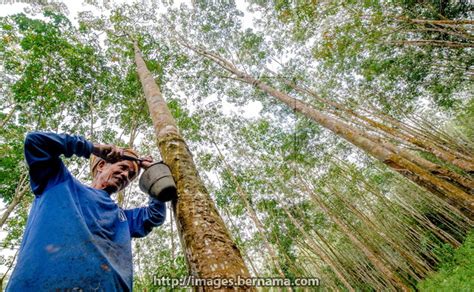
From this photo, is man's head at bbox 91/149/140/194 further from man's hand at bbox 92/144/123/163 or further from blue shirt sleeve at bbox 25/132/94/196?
blue shirt sleeve at bbox 25/132/94/196

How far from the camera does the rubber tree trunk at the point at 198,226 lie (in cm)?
83

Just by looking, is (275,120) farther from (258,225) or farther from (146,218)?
(146,218)

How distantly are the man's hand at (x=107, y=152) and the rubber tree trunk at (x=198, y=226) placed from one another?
0.87 ft

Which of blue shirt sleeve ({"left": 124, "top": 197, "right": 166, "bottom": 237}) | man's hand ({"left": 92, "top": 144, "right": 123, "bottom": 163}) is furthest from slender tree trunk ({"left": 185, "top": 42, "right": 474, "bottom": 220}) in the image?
man's hand ({"left": 92, "top": 144, "right": 123, "bottom": 163})

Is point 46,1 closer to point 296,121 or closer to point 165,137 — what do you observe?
point 165,137

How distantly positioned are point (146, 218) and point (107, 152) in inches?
21.7

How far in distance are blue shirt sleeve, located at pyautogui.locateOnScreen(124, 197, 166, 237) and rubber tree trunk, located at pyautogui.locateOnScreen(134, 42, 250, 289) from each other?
1.15ft

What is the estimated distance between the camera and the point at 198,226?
983 mm

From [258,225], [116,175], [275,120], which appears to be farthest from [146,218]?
[275,120]

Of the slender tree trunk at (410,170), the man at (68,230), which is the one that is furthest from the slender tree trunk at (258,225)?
the man at (68,230)

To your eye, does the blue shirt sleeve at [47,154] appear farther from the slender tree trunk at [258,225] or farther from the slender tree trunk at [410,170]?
the slender tree trunk at [258,225]

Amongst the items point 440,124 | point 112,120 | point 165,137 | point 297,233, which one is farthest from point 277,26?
point 440,124

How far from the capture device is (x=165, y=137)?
161cm

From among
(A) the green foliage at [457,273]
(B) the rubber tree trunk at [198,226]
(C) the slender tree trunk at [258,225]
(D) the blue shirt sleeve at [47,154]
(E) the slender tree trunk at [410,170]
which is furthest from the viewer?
(C) the slender tree trunk at [258,225]
